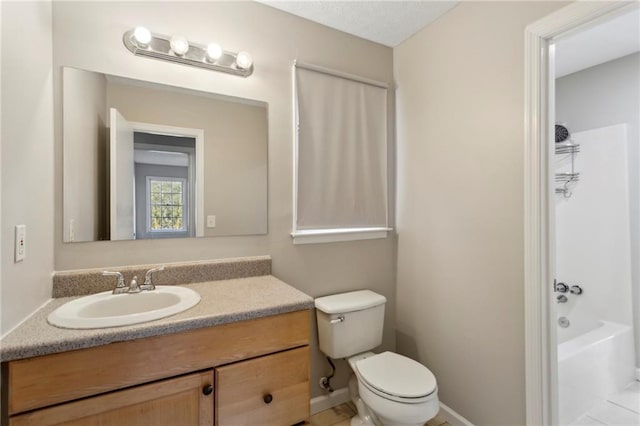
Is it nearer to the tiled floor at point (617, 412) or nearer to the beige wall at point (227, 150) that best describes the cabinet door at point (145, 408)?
the beige wall at point (227, 150)

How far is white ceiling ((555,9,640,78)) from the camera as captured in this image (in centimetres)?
189

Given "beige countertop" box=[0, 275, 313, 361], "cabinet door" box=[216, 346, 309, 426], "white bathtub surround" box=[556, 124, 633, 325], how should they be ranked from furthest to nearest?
"white bathtub surround" box=[556, 124, 633, 325]
"cabinet door" box=[216, 346, 309, 426]
"beige countertop" box=[0, 275, 313, 361]

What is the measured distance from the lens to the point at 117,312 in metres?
1.26

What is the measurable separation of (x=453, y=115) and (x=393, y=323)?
4.85ft

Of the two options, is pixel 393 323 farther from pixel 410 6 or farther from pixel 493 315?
pixel 410 6

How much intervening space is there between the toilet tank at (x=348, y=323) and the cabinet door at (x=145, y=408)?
2.58 feet

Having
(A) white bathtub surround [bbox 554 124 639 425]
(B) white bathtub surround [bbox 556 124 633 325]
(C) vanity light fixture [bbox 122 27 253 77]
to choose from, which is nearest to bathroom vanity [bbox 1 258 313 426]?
(C) vanity light fixture [bbox 122 27 253 77]

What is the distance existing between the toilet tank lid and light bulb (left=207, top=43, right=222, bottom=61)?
57.4 inches

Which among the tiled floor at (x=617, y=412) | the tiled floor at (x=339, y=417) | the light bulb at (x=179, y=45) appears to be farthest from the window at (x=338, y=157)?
the tiled floor at (x=617, y=412)

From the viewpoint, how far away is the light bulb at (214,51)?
1.54 metres

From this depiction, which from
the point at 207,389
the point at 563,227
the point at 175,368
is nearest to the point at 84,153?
the point at 175,368

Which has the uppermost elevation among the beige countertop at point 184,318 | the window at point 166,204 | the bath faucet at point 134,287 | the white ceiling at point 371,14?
the white ceiling at point 371,14

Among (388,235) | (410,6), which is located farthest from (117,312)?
(410,6)

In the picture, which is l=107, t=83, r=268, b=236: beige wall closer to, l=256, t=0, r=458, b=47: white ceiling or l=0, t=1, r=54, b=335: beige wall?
l=0, t=1, r=54, b=335: beige wall
